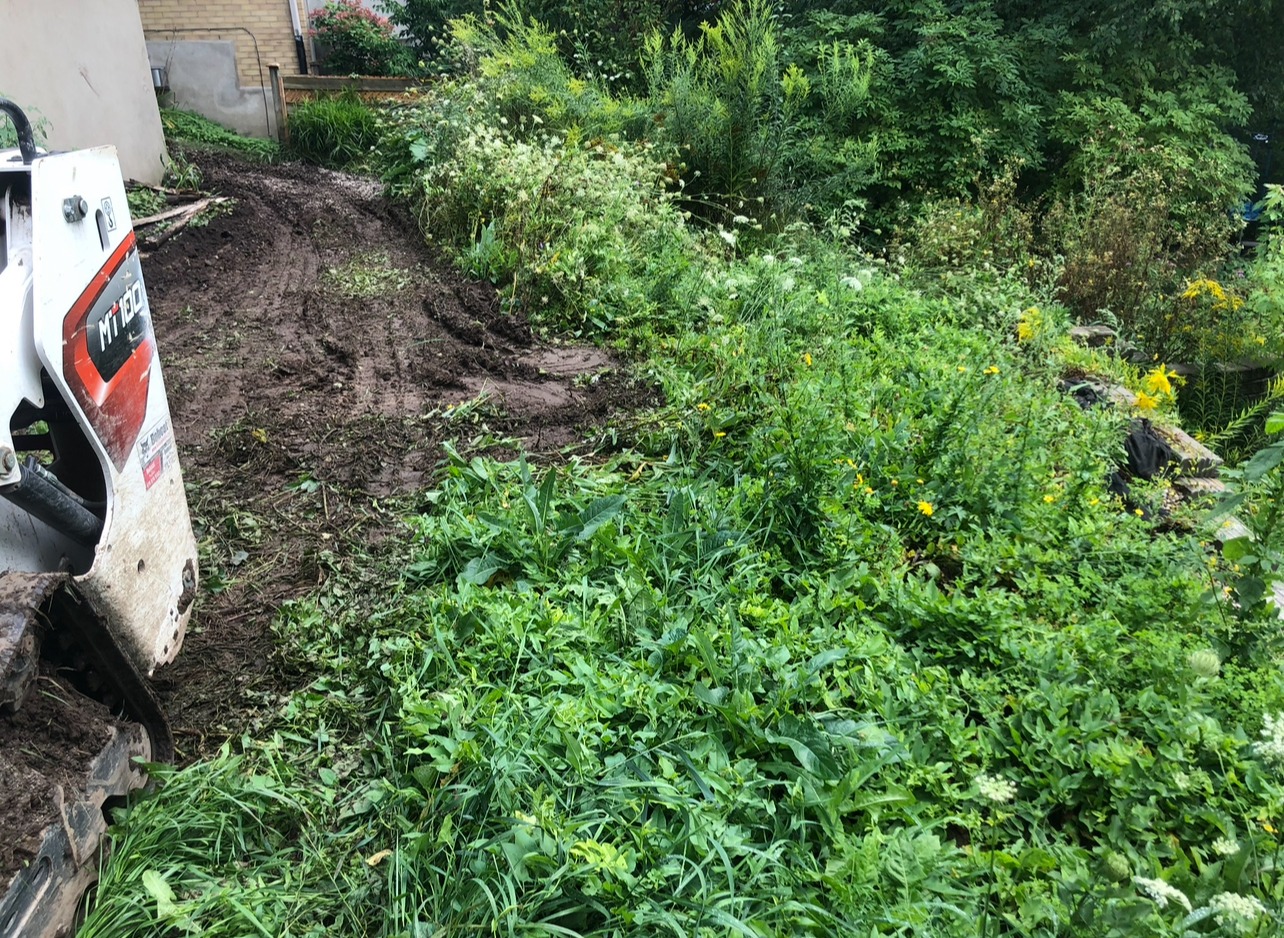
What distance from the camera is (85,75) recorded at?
748 centimetres

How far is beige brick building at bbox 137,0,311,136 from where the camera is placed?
40.0 ft

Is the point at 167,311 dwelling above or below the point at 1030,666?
above

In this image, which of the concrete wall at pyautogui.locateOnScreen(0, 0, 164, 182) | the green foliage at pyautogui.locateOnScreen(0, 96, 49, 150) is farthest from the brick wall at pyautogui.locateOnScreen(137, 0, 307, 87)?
the green foliage at pyautogui.locateOnScreen(0, 96, 49, 150)

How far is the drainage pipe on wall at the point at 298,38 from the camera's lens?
41.7 ft

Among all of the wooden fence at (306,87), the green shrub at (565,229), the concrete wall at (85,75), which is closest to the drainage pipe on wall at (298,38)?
the wooden fence at (306,87)

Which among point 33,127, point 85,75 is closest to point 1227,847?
point 33,127

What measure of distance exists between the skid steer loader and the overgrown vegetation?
204mm

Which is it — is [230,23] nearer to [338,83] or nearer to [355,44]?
[355,44]

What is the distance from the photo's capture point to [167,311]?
17.6ft

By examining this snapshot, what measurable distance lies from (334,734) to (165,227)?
20.0 ft

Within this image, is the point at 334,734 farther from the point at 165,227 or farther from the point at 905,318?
the point at 165,227

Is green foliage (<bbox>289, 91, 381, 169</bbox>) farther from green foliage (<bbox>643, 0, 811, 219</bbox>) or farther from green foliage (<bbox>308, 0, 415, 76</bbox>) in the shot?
green foliage (<bbox>643, 0, 811, 219</bbox>)

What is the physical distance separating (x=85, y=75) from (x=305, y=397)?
578 cm

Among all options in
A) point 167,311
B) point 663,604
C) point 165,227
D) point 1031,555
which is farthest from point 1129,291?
point 165,227
